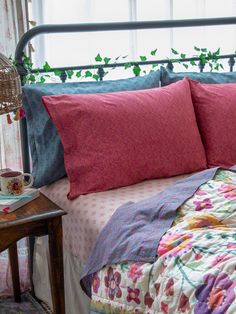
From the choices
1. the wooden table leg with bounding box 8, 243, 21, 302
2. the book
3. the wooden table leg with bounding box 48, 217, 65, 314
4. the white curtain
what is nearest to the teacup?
the book

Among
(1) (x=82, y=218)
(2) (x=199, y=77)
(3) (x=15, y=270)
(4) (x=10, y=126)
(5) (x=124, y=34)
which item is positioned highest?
(5) (x=124, y=34)

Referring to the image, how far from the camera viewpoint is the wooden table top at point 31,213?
1579 mm

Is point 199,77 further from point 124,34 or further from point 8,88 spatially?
point 8,88

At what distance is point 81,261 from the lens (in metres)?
1.76

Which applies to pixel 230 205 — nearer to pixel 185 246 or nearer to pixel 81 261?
pixel 185 246

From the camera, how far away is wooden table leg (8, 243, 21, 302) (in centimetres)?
214

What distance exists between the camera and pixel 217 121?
208 cm

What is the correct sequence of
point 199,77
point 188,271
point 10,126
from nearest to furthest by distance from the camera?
point 188,271, point 199,77, point 10,126

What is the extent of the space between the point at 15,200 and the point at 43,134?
0.38 meters

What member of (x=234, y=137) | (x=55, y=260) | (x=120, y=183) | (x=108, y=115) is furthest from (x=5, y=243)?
(x=234, y=137)

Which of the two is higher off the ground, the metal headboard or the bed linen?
the metal headboard

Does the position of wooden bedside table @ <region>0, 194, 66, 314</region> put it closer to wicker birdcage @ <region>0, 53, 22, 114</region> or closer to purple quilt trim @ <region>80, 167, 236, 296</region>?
purple quilt trim @ <region>80, 167, 236, 296</region>

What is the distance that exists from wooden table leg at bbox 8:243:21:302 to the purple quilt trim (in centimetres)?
65

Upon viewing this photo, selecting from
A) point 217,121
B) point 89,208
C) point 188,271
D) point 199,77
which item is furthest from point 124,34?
point 188,271
